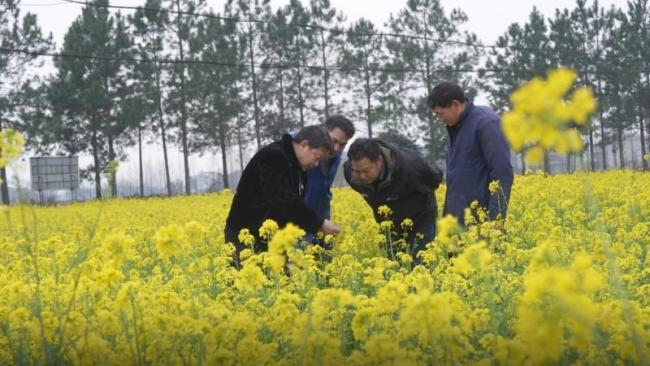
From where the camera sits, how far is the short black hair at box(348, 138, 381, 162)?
17.0ft

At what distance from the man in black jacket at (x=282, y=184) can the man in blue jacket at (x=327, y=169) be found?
42 centimetres

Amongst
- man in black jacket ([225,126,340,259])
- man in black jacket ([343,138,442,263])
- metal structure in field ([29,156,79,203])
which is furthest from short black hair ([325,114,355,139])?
metal structure in field ([29,156,79,203])

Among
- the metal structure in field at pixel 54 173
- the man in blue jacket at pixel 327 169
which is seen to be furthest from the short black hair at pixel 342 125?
the metal structure in field at pixel 54 173

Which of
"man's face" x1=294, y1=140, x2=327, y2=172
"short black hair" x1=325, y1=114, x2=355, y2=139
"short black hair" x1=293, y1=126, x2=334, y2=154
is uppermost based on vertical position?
"short black hair" x1=325, y1=114, x2=355, y2=139

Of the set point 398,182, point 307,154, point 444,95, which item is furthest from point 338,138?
point 444,95

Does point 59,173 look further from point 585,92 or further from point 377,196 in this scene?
point 585,92

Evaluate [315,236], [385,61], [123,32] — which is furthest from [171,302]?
[385,61]

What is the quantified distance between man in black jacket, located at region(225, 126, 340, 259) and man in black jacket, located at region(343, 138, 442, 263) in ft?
1.29

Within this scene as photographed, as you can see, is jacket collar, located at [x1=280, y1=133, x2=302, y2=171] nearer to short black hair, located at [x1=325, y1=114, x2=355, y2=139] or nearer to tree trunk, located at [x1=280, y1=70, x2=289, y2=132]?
short black hair, located at [x1=325, y1=114, x2=355, y2=139]

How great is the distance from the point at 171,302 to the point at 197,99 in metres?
35.3

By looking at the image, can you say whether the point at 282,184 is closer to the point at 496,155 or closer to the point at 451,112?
the point at 451,112

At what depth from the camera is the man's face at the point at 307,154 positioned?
486cm

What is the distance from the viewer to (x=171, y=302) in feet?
10.1

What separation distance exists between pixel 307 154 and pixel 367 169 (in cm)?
60
